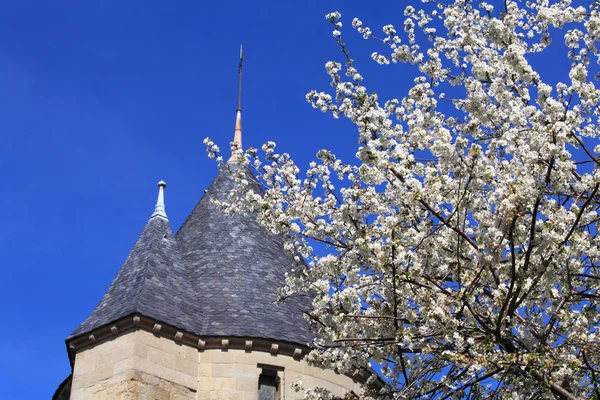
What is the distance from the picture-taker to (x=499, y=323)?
6.85 metres

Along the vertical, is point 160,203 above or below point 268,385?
above

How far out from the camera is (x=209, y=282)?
13.8m

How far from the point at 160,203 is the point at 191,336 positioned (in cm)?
377

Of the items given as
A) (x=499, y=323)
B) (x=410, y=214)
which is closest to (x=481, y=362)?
(x=499, y=323)

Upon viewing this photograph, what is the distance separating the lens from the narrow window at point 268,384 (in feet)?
40.6

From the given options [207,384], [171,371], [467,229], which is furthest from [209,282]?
[467,229]

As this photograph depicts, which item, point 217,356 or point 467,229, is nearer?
point 467,229

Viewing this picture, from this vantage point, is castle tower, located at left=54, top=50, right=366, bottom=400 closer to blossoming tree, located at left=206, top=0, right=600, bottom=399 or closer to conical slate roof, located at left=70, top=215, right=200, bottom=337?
conical slate roof, located at left=70, top=215, right=200, bottom=337

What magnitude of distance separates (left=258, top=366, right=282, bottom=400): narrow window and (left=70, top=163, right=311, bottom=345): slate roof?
0.49 m

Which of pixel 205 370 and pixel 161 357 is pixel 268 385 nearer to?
pixel 205 370

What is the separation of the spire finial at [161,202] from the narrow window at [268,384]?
4.05 m

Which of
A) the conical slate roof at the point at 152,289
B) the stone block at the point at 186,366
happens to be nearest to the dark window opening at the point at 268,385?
the stone block at the point at 186,366

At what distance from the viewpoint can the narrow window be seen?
40.6ft

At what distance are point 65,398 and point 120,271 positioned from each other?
223 cm
